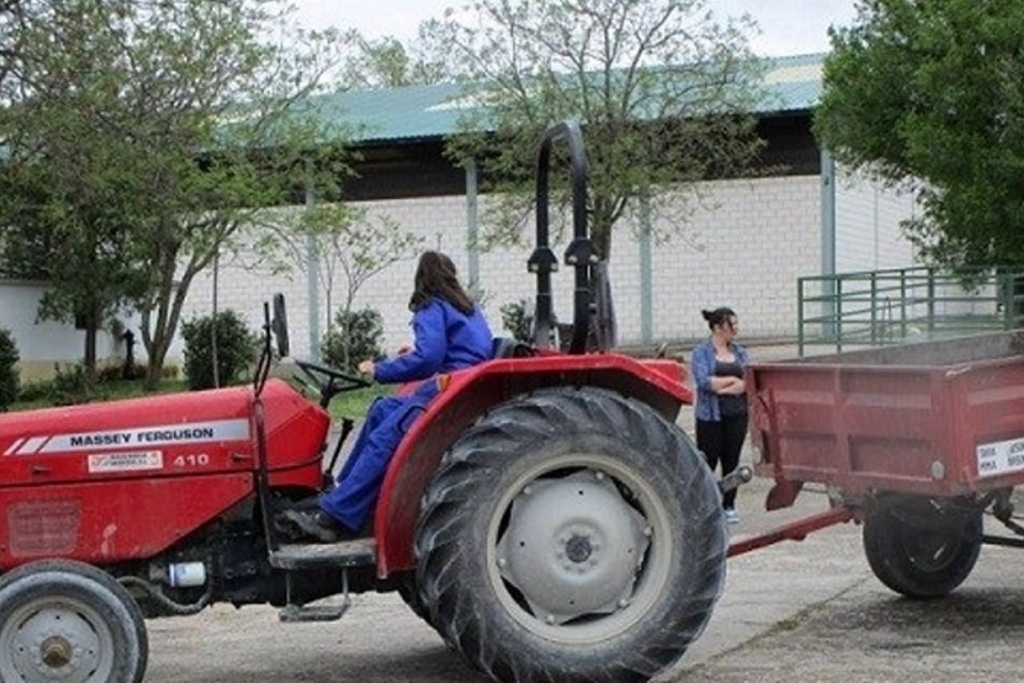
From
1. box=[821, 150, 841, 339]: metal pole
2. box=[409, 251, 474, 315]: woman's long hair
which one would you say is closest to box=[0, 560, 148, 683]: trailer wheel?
box=[409, 251, 474, 315]: woman's long hair

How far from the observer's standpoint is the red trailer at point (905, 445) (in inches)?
333

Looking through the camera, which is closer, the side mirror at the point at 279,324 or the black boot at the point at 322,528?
the side mirror at the point at 279,324

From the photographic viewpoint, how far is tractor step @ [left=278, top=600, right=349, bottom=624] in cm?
770

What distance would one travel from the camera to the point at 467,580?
746 centimetres

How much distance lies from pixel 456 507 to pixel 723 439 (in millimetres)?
6676

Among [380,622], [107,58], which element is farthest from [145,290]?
[380,622]

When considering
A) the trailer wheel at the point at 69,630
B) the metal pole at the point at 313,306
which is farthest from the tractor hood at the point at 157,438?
the metal pole at the point at 313,306

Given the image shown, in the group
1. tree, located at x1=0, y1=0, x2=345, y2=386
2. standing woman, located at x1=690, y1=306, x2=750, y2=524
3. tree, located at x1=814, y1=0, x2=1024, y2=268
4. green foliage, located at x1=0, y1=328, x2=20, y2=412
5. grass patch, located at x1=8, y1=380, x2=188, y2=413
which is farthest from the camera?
grass patch, located at x1=8, y1=380, x2=188, y2=413

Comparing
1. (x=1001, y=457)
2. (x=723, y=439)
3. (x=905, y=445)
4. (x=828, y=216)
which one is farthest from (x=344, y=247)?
(x=1001, y=457)

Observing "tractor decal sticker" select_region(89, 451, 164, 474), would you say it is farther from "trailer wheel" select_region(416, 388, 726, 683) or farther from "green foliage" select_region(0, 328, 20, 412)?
"green foliage" select_region(0, 328, 20, 412)

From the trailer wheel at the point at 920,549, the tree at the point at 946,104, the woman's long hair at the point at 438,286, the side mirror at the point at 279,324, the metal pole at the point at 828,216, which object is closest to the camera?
the side mirror at the point at 279,324

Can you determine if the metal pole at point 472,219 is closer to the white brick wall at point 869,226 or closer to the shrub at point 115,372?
→ the shrub at point 115,372

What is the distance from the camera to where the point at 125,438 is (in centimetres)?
777

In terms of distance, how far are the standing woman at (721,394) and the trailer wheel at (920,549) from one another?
3.35 m
